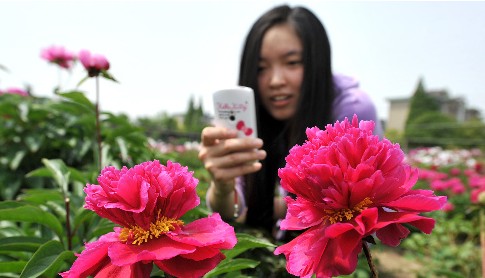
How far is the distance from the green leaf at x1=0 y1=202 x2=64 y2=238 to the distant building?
34.8 m

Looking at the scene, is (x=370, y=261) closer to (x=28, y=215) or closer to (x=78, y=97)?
(x=28, y=215)

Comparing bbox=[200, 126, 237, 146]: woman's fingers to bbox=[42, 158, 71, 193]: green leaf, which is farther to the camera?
bbox=[200, 126, 237, 146]: woman's fingers

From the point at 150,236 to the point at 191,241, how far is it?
0.15 ft

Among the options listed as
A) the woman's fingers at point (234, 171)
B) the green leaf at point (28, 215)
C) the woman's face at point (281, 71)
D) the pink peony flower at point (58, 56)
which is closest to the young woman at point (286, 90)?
the woman's face at point (281, 71)

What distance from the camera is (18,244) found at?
60 cm

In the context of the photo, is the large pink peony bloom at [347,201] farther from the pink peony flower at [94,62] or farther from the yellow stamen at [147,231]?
the pink peony flower at [94,62]

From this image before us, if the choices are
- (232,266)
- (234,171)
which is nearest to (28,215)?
(232,266)

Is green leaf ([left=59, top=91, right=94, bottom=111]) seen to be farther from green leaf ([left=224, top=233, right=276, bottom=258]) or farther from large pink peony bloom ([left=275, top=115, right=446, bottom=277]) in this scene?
large pink peony bloom ([left=275, top=115, right=446, bottom=277])

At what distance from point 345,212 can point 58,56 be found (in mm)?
2626

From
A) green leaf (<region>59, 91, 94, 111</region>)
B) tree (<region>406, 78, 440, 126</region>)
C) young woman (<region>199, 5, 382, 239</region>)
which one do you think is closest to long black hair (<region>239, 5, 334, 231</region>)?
young woman (<region>199, 5, 382, 239</region>)

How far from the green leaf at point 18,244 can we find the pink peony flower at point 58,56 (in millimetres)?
2198

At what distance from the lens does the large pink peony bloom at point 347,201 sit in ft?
1.07

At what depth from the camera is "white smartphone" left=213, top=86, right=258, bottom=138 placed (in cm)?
85

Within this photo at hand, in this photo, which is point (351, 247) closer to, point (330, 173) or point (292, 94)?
point (330, 173)
